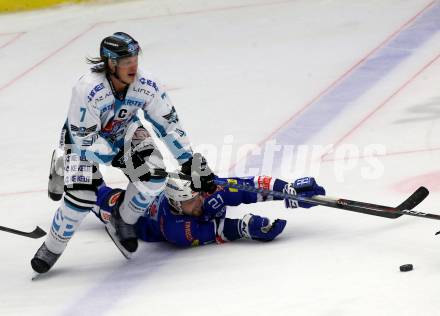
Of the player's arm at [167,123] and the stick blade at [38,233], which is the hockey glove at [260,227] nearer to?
the player's arm at [167,123]

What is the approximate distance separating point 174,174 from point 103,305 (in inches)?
29.5

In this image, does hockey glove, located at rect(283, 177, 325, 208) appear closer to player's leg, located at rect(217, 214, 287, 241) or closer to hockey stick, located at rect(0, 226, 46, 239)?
player's leg, located at rect(217, 214, 287, 241)

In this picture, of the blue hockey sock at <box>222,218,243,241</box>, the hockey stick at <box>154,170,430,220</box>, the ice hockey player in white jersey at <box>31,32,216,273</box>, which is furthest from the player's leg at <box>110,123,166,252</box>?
the hockey stick at <box>154,170,430,220</box>

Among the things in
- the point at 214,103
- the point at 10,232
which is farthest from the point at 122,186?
the point at 214,103

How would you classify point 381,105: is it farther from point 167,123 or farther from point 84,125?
point 84,125

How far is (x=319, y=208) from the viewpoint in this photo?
554 cm

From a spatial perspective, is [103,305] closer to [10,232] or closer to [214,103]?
[10,232]

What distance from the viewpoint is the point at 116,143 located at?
5203mm

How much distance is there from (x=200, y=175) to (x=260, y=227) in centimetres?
36

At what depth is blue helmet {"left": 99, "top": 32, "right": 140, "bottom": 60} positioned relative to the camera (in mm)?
4879

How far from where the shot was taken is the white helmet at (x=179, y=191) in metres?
5.14

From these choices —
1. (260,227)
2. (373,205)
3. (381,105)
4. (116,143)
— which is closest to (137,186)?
(116,143)

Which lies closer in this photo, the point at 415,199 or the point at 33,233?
the point at 415,199

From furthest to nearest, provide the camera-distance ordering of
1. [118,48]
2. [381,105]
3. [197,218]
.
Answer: [381,105] < [197,218] < [118,48]
